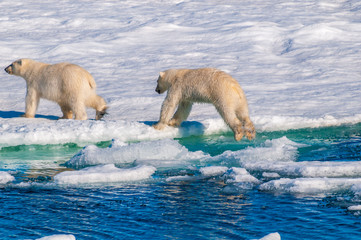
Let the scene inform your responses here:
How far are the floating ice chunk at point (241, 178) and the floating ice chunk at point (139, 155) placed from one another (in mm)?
769

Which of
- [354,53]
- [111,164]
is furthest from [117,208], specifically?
[354,53]

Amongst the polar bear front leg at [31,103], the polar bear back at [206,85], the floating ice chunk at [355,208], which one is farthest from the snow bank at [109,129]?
the floating ice chunk at [355,208]

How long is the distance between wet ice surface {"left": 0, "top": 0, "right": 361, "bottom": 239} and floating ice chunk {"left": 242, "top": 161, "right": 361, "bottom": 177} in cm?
1

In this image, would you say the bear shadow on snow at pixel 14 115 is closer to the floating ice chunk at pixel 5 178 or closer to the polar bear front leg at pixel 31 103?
the polar bear front leg at pixel 31 103

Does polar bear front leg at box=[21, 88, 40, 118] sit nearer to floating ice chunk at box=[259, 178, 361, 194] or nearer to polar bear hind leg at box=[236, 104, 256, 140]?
polar bear hind leg at box=[236, 104, 256, 140]

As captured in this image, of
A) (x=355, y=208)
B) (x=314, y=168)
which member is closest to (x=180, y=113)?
(x=314, y=168)

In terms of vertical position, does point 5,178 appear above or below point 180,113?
below

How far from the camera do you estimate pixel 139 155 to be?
243 inches

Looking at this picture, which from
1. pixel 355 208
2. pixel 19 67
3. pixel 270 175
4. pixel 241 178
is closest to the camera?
pixel 355 208

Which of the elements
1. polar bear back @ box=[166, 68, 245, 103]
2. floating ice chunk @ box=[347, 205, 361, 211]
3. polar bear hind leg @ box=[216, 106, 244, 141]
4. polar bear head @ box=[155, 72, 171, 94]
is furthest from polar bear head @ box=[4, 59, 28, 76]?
floating ice chunk @ box=[347, 205, 361, 211]

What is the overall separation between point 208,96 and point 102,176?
7.03 feet

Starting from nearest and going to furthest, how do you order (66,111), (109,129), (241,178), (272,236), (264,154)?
(272,236)
(241,178)
(264,154)
(109,129)
(66,111)

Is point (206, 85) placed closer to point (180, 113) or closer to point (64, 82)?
point (180, 113)

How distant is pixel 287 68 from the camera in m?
12.6
